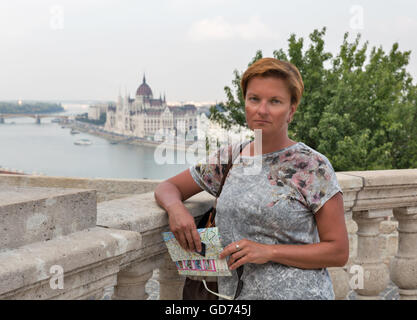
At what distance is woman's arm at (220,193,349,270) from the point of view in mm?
1498

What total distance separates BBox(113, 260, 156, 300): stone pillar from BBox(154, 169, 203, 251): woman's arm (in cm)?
22

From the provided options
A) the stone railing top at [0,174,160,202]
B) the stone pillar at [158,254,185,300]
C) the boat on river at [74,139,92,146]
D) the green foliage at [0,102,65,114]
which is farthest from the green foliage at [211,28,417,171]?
the boat on river at [74,139,92,146]

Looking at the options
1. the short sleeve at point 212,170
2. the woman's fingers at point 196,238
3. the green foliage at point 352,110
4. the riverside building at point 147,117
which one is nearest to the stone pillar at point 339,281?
the short sleeve at point 212,170

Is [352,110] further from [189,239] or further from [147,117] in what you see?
[147,117]

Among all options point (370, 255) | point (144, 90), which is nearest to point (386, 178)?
point (370, 255)

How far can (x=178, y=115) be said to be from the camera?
3071 inches

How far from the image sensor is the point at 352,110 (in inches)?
727

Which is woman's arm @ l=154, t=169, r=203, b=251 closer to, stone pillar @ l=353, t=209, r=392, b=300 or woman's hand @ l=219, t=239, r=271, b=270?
woman's hand @ l=219, t=239, r=271, b=270

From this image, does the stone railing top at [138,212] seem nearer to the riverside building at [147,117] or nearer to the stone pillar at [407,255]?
the stone pillar at [407,255]

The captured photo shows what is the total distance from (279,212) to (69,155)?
78046 millimetres
